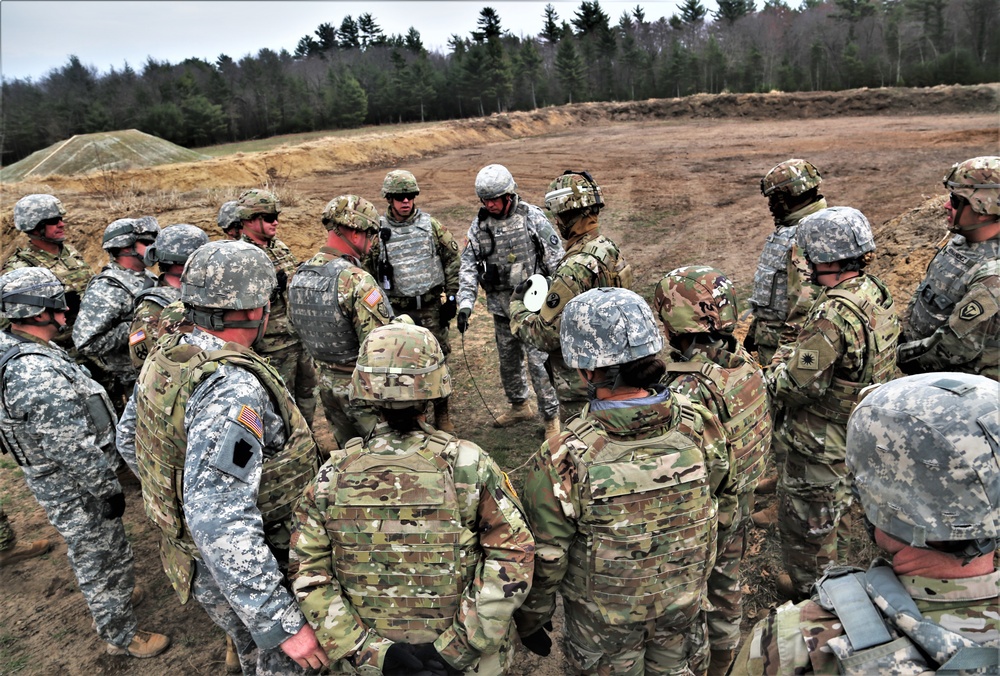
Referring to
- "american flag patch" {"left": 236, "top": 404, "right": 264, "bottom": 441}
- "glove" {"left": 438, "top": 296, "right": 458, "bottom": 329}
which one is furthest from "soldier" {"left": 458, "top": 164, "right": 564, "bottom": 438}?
"american flag patch" {"left": 236, "top": 404, "right": 264, "bottom": 441}

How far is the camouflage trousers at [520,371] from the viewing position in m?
6.53

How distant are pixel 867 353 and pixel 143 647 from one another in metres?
5.16

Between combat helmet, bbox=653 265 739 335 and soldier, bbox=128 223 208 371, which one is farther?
soldier, bbox=128 223 208 371

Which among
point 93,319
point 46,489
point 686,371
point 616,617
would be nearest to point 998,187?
point 686,371

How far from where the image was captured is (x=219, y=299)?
9.46 ft

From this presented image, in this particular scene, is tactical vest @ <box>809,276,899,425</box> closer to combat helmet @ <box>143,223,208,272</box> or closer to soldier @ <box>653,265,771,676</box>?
soldier @ <box>653,265,771,676</box>

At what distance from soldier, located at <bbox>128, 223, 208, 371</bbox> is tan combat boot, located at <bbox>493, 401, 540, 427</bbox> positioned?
11.7 ft

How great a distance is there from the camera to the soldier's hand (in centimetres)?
250

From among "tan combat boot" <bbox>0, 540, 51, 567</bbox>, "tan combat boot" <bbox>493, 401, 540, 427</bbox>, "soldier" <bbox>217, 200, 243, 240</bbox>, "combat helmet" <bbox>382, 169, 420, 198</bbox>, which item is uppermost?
"combat helmet" <bbox>382, 169, 420, 198</bbox>

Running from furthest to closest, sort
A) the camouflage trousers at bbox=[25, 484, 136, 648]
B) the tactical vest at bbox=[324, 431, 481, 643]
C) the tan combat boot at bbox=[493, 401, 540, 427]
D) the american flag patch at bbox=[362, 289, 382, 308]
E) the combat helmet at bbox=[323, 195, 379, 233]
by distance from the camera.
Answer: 1. the tan combat boot at bbox=[493, 401, 540, 427]
2. the combat helmet at bbox=[323, 195, 379, 233]
3. the american flag patch at bbox=[362, 289, 382, 308]
4. the camouflage trousers at bbox=[25, 484, 136, 648]
5. the tactical vest at bbox=[324, 431, 481, 643]

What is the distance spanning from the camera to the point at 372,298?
4562 millimetres

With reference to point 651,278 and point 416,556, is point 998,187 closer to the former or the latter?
point 416,556

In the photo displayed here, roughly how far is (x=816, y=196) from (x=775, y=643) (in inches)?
169

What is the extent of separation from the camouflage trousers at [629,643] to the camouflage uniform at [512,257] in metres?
3.65
